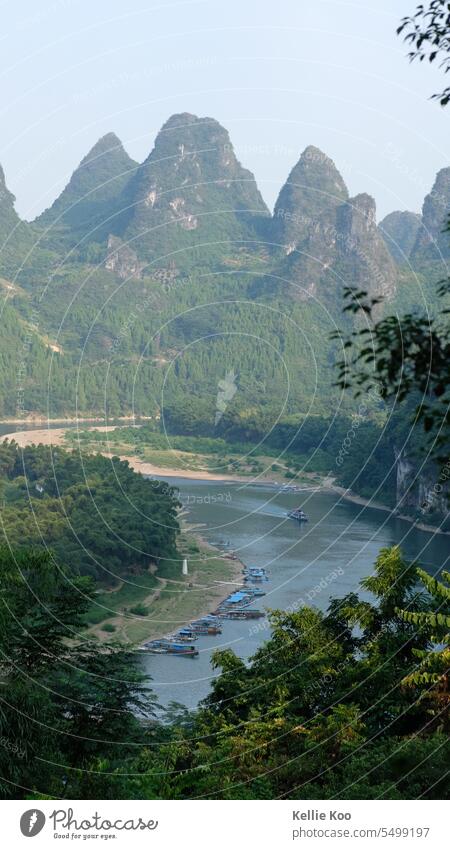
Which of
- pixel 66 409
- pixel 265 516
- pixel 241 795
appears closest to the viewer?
pixel 241 795

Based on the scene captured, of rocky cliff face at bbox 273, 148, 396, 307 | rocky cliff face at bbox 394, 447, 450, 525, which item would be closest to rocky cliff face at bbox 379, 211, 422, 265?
rocky cliff face at bbox 273, 148, 396, 307

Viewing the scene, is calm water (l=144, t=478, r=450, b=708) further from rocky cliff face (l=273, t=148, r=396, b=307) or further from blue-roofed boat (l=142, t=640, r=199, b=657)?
rocky cliff face (l=273, t=148, r=396, b=307)

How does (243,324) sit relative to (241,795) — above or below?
above

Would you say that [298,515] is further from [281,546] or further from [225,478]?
[225,478]

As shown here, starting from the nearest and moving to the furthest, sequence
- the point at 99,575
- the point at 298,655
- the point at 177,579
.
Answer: the point at 298,655 < the point at 99,575 < the point at 177,579

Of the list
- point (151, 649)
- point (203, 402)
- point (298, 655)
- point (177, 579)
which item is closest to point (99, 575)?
point (177, 579)

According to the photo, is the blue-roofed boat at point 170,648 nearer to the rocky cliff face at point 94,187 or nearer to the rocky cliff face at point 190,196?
the rocky cliff face at point 190,196

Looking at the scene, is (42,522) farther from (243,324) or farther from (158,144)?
(158,144)

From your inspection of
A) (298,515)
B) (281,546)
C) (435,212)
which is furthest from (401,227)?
(281,546)
